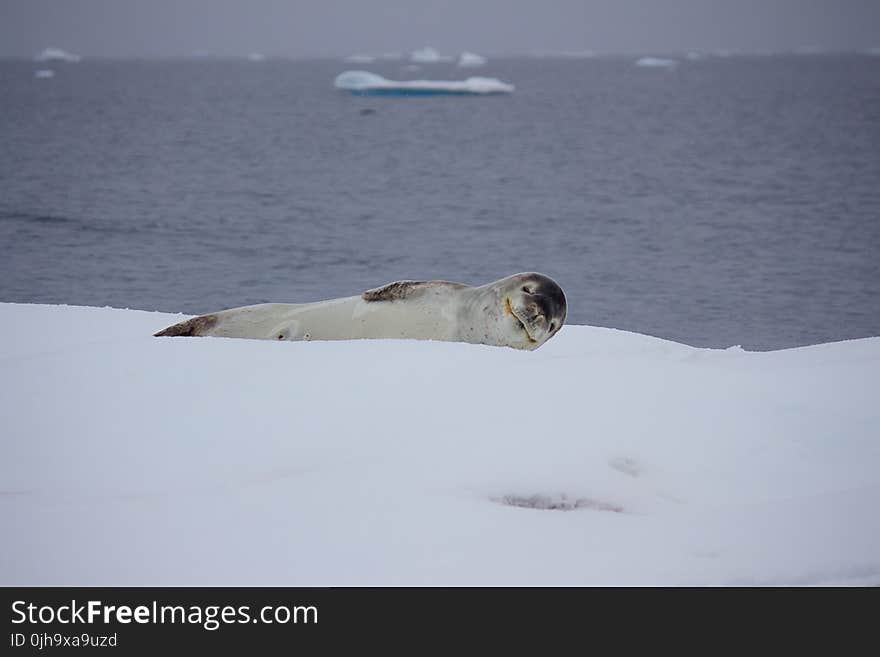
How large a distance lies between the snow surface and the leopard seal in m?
0.64

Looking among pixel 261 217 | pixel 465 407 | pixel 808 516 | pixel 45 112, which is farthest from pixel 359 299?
pixel 45 112

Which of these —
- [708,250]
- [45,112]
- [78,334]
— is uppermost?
[45,112]

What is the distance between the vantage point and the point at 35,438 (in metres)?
4.21

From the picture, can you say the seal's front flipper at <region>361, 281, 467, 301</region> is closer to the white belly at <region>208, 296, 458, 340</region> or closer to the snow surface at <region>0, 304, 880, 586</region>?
the white belly at <region>208, 296, 458, 340</region>

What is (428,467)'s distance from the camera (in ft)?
13.1

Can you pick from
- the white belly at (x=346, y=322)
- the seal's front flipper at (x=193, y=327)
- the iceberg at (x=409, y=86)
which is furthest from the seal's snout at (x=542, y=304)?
the iceberg at (x=409, y=86)

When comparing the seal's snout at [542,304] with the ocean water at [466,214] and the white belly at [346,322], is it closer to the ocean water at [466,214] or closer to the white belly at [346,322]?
the white belly at [346,322]

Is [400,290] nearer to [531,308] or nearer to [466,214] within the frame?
[531,308]

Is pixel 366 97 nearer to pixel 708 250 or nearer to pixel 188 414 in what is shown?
pixel 708 250

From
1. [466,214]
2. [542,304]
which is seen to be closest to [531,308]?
[542,304]

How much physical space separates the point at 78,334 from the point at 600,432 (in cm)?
289

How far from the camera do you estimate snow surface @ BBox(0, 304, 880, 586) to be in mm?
3516

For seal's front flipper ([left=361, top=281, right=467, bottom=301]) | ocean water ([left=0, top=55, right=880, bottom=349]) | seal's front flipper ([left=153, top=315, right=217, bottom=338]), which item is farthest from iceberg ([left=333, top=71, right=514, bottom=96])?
seal's front flipper ([left=361, top=281, right=467, bottom=301])

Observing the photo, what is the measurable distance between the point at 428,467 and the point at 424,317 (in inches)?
80.3
